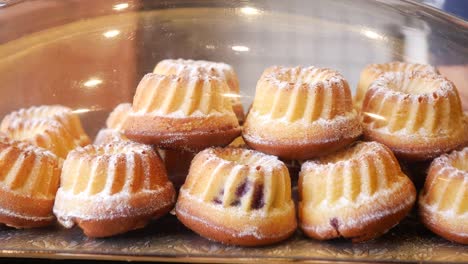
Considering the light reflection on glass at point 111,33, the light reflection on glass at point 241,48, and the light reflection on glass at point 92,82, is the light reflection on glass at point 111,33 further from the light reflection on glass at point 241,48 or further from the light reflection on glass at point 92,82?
the light reflection on glass at point 241,48

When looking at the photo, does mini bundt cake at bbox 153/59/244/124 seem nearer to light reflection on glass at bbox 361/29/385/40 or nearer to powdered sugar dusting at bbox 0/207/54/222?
light reflection on glass at bbox 361/29/385/40

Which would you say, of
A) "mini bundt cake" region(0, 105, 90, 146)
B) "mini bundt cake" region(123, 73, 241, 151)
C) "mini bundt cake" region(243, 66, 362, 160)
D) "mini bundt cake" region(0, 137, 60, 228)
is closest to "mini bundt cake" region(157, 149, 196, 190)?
"mini bundt cake" region(123, 73, 241, 151)

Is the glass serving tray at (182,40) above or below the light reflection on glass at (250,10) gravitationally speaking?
below

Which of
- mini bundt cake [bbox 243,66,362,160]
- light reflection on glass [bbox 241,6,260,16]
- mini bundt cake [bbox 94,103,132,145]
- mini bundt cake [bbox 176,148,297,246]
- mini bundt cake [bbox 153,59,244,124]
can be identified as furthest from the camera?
light reflection on glass [bbox 241,6,260,16]

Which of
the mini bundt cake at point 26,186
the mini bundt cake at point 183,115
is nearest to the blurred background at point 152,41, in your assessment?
the mini bundt cake at point 183,115

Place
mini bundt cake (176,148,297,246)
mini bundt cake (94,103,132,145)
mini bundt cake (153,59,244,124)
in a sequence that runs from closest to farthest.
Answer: mini bundt cake (176,148,297,246), mini bundt cake (153,59,244,124), mini bundt cake (94,103,132,145)

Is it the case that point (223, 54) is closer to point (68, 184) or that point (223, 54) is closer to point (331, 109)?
point (331, 109)

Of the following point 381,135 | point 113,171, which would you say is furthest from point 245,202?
point 381,135

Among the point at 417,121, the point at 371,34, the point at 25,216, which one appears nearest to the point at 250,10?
the point at 371,34
